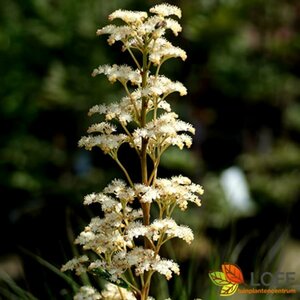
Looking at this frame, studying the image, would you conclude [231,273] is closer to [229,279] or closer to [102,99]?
[229,279]

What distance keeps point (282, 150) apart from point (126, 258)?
29.2 feet

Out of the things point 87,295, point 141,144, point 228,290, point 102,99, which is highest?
point 102,99

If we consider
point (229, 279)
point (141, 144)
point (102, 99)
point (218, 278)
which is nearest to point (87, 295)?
point (141, 144)

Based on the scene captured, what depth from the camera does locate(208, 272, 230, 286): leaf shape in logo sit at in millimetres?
2580

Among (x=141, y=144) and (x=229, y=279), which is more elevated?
(x=141, y=144)

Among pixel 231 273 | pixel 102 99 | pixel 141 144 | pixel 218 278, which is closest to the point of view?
pixel 141 144

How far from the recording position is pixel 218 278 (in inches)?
104

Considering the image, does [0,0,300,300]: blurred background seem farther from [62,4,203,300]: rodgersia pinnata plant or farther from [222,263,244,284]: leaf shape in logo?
[62,4,203,300]: rodgersia pinnata plant

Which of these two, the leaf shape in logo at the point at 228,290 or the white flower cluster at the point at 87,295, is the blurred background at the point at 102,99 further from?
the white flower cluster at the point at 87,295

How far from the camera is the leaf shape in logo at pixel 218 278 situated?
8.46ft

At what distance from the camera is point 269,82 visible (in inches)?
383

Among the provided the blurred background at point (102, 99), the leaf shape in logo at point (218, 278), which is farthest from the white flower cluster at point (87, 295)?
the blurred background at point (102, 99)

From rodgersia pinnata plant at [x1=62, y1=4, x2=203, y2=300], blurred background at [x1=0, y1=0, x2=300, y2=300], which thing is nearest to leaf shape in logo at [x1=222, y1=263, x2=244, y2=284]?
rodgersia pinnata plant at [x1=62, y1=4, x2=203, y2=300]

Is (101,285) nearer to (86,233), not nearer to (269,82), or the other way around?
(86,233)
